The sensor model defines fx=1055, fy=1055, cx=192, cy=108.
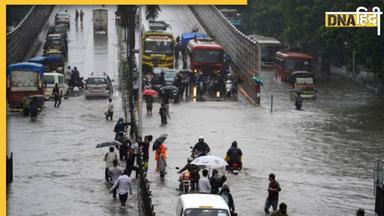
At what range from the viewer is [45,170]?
36875 millimetres

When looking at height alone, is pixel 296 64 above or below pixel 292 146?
above

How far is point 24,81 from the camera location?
184ft

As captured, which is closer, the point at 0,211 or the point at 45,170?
the point at 0,211

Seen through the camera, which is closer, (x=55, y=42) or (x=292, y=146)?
(x=292, y=146)

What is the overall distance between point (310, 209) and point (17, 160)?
12914mm

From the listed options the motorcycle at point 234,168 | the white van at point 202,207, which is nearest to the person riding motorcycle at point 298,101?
the motorcycle at point 234,168

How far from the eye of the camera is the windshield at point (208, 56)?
70000 millimetres

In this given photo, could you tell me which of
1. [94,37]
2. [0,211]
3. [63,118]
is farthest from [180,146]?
[94,37]

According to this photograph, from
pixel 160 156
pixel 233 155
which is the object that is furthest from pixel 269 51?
pixel 160 156

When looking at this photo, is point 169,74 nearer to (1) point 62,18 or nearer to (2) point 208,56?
(2) point 208,56

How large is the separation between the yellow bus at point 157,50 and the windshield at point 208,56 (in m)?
2.89

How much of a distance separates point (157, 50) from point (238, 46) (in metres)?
5.89

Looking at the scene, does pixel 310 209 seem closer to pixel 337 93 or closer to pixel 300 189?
pixel 300 189

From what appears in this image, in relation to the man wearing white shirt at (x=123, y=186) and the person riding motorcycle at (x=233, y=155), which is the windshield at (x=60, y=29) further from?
the man wearing white shirt at (x=123, y=186)
